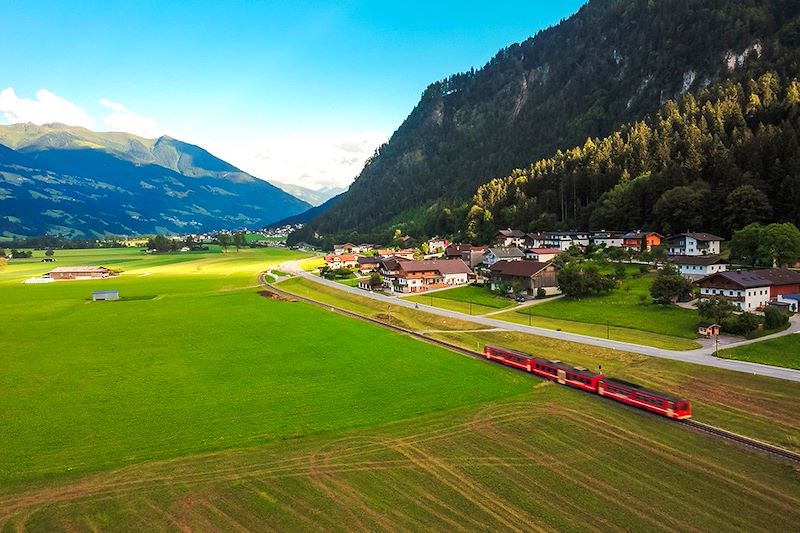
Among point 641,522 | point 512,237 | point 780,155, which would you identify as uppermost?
point 780,155

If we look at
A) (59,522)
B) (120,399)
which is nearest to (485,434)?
(59,522)

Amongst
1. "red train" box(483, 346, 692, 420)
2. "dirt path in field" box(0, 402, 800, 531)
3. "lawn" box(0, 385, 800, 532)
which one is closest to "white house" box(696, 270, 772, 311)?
"red train" box(483, 346, 692, 420)

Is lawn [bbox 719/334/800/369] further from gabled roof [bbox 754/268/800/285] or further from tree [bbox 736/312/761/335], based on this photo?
gabled roof [bbox 754/268/800/285]

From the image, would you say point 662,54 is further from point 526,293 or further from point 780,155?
point 526,293

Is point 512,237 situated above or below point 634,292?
above

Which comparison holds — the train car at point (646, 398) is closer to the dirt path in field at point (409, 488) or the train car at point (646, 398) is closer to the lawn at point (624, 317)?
the dirt path in field at point (409, 488)

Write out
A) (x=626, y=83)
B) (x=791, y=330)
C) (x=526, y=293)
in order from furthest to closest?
(x=626, y=83)
(x=526, y=293)
(x=791, y=330)

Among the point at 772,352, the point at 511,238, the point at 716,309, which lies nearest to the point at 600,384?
the point at 772,352
